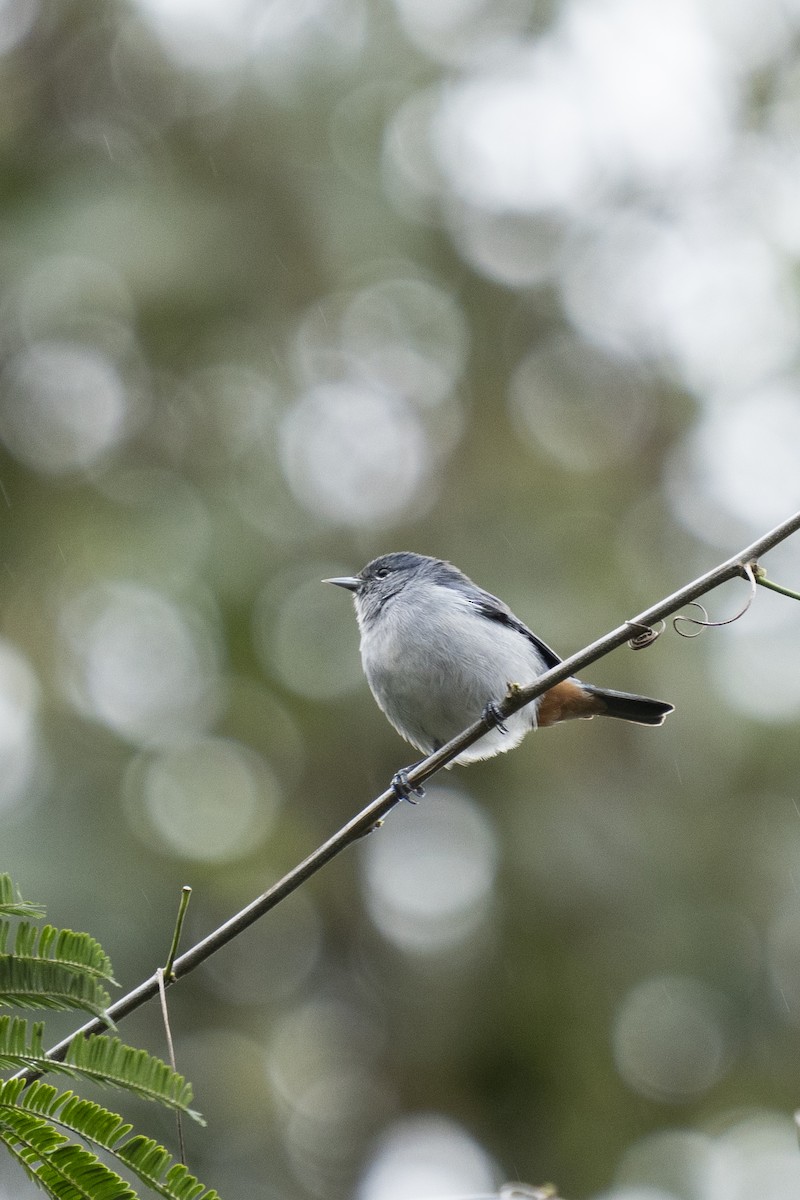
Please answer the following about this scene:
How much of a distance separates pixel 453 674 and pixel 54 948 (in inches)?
131

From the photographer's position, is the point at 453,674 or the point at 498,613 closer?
the point at 453,674

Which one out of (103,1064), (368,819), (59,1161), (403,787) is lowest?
(59,1161)

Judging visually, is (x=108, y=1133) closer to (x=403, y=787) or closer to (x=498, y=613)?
(x=403, y=787)

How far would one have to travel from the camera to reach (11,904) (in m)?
1.47

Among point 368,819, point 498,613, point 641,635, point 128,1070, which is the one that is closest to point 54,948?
point 128,1070

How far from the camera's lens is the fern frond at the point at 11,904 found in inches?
57.0

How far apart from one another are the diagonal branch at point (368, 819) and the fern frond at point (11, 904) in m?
0.17

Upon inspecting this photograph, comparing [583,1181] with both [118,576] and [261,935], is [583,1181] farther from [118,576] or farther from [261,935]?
[118,576]

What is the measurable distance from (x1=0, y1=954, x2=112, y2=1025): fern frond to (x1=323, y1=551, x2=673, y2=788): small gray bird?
3.08 meters

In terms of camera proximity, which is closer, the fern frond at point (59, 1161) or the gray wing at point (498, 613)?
the fern frond at point (59, 1161)

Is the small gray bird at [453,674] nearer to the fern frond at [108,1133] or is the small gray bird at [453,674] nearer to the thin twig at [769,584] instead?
the thin twig at [769,584]

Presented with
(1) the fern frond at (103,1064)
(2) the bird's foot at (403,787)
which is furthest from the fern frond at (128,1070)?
(2) the bird's foot at (403,787)

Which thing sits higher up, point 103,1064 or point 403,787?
point 403,787

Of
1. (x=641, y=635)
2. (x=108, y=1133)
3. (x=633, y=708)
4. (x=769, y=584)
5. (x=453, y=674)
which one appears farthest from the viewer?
(x=633, y=708)
